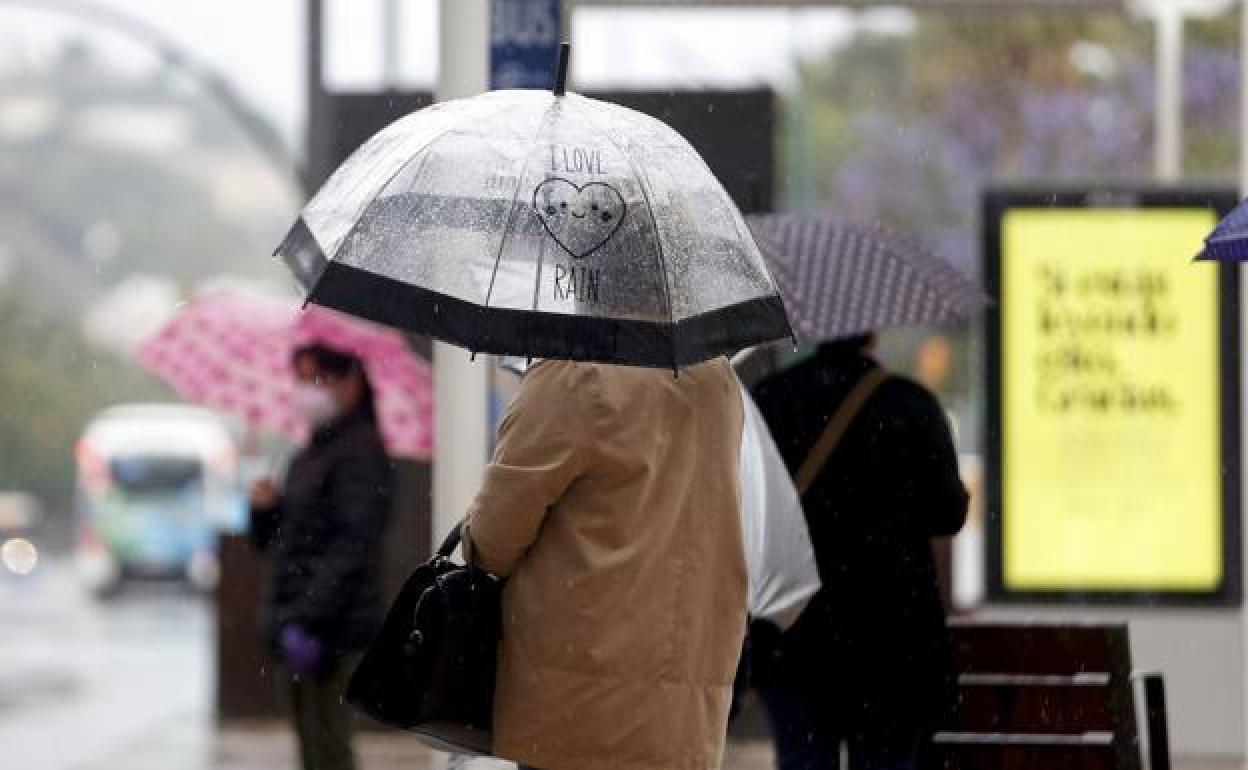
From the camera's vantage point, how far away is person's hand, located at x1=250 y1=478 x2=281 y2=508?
844 cm

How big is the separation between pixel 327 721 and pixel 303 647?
0.75 ft

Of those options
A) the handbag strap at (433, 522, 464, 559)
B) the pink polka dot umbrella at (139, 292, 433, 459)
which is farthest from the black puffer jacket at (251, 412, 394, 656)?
the handbag strap at (433, 522, 464, 559)

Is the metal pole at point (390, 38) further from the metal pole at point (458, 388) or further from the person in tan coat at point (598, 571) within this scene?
the person in tan coat at point (598, 571)

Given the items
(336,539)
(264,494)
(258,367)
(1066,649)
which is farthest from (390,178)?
(258,367)

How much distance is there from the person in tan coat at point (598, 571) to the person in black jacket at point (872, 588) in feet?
5.45

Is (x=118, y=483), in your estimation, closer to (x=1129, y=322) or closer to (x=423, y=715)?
(x=1129, y=322)

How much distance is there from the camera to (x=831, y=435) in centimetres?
681

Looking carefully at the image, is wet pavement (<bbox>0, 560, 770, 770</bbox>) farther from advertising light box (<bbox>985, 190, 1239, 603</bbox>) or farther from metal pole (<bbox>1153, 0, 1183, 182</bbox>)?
metal pole (<bbox>1153, 0, 1183, 182</bbox>)

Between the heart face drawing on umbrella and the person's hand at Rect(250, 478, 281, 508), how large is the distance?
359cm

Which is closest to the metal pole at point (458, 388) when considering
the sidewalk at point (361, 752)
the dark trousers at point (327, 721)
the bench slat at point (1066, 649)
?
the dark trousers at point (327, 721)

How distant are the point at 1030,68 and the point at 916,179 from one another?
4.33 metres

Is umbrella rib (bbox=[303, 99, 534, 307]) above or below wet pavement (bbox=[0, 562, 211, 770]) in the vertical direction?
above

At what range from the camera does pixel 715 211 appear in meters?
5.09

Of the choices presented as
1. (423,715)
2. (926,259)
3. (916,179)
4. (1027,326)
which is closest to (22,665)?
(1027,326)
